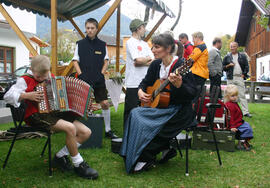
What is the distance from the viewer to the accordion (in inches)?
→ 132

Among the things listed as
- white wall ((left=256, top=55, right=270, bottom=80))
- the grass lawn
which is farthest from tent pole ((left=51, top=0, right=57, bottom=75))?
white wall ((left=256, top=55, right=270, bottom=80))

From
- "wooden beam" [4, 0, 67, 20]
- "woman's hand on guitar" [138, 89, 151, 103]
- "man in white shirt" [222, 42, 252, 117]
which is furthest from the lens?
"man in white shirt" [222, 42, 252, 117]

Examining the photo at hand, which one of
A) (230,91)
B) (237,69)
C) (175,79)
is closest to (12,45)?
(237,69)

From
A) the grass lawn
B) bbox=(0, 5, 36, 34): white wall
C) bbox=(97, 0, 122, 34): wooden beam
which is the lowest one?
the grass lawn

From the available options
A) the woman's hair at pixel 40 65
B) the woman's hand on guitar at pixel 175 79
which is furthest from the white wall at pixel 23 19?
the woman's hand on guitar at pixel 175 79

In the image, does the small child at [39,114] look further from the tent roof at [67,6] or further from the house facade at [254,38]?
the house facade at [254,38]

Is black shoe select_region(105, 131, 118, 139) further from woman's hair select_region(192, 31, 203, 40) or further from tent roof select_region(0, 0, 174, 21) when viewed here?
tent roof select_region(0, 0, 174, 21)

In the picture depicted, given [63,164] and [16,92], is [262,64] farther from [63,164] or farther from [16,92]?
[16,92]

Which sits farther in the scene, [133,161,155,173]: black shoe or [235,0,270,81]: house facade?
[235,0,270,81]: house facade

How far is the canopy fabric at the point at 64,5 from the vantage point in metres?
7.08

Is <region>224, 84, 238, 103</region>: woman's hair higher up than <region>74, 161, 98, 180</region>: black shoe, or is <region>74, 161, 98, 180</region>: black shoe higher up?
<region>224, 84, 238, 103</region>: woman's hair

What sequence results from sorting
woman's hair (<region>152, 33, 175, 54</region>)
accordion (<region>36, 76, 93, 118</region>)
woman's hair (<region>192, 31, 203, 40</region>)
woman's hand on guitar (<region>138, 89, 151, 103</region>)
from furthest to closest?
woman's hair (<region>192, 31, 203, 40</region>) → woman's hand on guitar (<region>138, 89, 151, 103</region>) → woman's hair (<region>152, 33, 175, 54</region>) → accordion (<region>36, 76, 93, 118</region>)

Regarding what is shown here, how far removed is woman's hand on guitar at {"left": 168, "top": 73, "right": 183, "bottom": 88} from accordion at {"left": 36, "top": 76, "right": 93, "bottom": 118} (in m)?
1.01

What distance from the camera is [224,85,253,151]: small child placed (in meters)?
5.03
